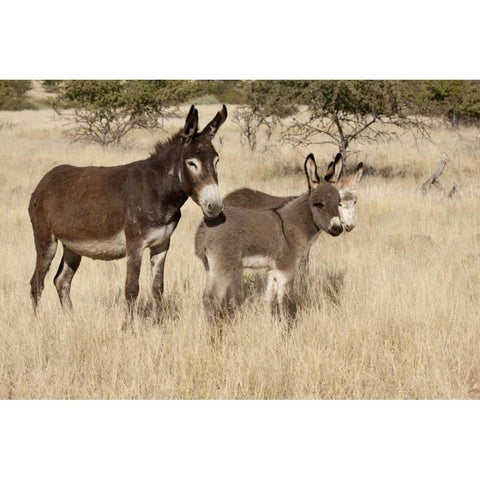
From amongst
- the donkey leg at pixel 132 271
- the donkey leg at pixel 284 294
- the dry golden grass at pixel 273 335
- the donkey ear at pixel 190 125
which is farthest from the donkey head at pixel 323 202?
the donkey leg at pixel 132 271

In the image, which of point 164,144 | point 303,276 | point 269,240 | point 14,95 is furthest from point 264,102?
point 14,95

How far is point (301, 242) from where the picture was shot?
5.83 metres

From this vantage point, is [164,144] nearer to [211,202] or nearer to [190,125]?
[190,125]

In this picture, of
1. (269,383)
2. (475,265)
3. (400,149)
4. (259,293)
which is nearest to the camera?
(269,383)

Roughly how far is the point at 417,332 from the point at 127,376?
2.83m

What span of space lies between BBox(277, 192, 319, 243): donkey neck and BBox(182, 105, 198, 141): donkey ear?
4.60 feet

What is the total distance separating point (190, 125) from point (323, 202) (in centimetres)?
151

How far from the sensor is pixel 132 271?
550cm

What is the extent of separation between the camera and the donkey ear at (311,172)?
5629mm

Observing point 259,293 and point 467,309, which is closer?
point 467,309

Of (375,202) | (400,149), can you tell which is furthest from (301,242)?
(400,149)

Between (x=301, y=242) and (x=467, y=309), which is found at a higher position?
(x=301, y=242)

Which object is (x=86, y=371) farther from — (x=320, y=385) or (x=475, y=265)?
(x=475, y=265)

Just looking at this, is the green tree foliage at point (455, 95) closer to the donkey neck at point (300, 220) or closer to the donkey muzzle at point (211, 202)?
the donkey neck at point (300, 220)
